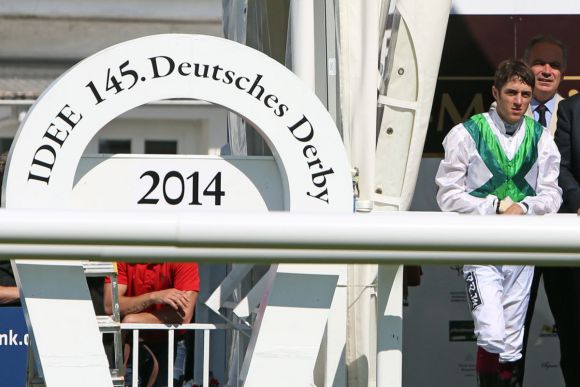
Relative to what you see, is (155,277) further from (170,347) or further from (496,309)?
(496,309)

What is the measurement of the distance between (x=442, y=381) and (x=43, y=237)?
412cm

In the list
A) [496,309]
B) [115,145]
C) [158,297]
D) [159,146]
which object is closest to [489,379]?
[496,309]

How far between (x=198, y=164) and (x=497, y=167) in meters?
1.81

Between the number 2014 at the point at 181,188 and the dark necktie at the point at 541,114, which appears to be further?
the dark necktie at the point at 541,114

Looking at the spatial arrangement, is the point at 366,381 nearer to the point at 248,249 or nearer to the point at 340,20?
the point at 340,20

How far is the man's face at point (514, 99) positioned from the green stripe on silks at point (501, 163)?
0.08 meters

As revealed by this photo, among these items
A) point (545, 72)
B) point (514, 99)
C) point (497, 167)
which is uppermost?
point (545, 72)

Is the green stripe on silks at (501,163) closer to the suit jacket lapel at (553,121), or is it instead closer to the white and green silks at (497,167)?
the white and green silks at (497,167)

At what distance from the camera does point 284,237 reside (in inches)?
75.7

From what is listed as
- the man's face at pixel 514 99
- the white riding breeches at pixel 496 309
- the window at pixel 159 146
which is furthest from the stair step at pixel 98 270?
the window at pixel 159 146

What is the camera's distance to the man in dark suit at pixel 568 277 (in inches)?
191

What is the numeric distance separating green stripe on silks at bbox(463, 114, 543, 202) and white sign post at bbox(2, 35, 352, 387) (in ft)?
5.55

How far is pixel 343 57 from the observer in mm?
3830

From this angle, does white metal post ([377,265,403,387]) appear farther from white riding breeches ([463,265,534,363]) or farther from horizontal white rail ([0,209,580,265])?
white riding breeches ([463,265,534,363])
